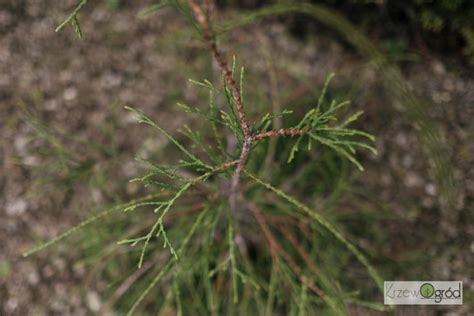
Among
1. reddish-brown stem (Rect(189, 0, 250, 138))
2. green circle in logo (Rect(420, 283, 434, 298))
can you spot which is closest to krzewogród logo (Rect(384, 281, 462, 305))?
green circle in logo (Rect(420, 283, 434, 298))

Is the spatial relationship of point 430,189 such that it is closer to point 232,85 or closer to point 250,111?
point 250,111

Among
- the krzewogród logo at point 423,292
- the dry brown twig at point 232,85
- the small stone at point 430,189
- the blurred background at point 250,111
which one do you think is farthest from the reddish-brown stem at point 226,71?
the small stone at point 430,189

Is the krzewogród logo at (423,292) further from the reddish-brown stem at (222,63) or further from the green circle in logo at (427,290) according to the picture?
the reddish-brown stem at (222,63)

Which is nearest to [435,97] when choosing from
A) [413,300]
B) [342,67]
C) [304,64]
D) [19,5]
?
[342,67]

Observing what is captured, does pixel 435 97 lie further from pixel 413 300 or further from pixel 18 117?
pixel 18 117

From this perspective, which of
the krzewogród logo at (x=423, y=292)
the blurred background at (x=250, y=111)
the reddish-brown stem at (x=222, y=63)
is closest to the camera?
the reddish-brown stem at (x=222, y=63)

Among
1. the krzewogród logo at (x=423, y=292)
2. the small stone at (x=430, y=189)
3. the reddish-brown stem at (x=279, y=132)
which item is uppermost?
the small stone at (x=430, y=189)

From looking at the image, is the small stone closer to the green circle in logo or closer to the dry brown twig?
the green circle in logo

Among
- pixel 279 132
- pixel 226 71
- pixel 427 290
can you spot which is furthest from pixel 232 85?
pixel 427 290
